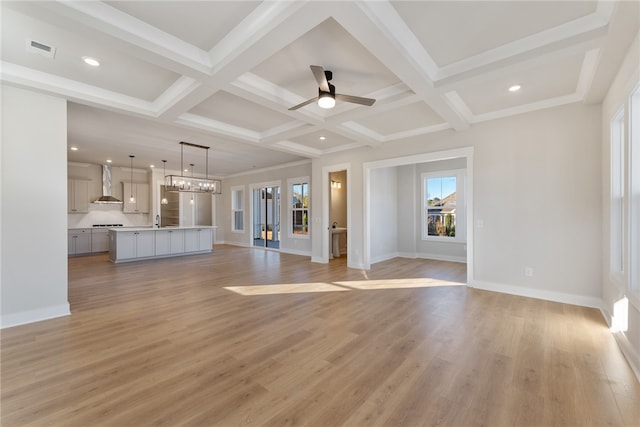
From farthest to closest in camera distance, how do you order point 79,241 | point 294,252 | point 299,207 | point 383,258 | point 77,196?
point 299,207 < point 294,252 < point 77,196 < point 79,241 < point 383,258

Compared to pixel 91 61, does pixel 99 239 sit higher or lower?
lower

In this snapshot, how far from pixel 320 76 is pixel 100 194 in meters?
9.37

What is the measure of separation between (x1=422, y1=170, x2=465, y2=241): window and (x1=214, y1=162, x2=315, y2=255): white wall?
3226 mm

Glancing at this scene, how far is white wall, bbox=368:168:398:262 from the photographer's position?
6898 mm

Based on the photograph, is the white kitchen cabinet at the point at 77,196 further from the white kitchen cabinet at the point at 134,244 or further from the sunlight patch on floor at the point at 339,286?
the sunlight patch on floor at the point at 339,286

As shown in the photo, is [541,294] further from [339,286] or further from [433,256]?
[433,256]

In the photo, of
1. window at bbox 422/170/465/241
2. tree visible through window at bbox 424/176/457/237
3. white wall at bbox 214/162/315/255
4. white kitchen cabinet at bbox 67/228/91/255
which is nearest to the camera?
window at bbox 422/170/465/241

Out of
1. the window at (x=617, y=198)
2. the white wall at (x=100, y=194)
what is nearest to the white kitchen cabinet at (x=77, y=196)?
the white wall at (x=100, y=194)

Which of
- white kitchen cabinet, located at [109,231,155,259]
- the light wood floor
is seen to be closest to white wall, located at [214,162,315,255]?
white kitchen cabinet, located at [109,231,155,259]

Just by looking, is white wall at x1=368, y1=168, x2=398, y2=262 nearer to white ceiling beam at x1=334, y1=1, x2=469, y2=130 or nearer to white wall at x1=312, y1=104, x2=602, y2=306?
white wall at x1=312, y1=104, x2=602, y2=306

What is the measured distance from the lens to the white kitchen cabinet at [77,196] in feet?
26.5

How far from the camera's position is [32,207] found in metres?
3.20

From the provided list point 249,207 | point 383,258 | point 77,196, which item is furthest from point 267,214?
point 77,196

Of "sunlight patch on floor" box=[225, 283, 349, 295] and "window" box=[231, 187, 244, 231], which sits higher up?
"window" box=[231, 187, 244, 231]
